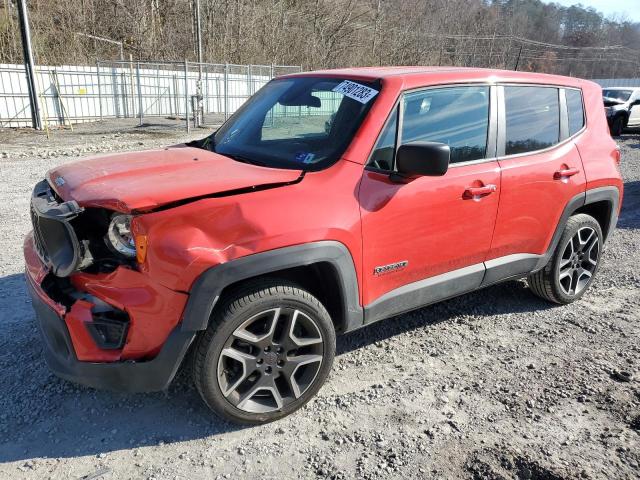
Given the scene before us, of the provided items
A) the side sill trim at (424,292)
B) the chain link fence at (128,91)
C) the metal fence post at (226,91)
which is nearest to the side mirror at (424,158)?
the side sill trim at (424,292)

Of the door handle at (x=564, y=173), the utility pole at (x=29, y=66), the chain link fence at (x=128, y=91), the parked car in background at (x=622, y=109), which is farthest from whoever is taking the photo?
the parked car in background at (x=622, y=109)

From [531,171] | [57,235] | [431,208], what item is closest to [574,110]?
[531,171]

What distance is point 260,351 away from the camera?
2.74m

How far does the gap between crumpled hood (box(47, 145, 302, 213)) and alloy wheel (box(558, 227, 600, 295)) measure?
265 cm

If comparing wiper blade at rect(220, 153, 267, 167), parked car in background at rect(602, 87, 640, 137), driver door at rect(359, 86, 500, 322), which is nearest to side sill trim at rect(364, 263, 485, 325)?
driver door at rect(359, 86, 500, 322)

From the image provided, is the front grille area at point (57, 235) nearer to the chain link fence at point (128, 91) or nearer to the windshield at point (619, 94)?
the chain link fence at point (128, 91)

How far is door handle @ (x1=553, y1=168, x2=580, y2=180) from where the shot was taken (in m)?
3.84

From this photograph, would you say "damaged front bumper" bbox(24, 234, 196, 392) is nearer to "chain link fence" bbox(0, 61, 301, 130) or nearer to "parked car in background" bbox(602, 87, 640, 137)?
"chain link fence" bbox(0, 61, 301, 130)

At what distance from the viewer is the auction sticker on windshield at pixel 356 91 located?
3.09 meters

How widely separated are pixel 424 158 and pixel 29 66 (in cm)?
1689

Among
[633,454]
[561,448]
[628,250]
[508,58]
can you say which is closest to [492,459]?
[561,448]

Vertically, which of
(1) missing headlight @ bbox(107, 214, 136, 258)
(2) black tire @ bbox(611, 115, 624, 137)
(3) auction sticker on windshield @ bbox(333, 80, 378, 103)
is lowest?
(2) black tire @ bbox(611, 115, 624, 137)

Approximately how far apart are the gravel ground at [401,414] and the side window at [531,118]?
4.66 feet

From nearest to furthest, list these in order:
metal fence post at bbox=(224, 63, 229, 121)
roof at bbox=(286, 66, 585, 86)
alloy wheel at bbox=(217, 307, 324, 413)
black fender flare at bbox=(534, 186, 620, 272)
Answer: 1. alloy wheel at bbox=(217, 307, 324, 413)
2. roof at bbox=(286, 66, 585, 86)
3. black fender flare at bbox=(534, 186, 620, 272)
4. metal fence post at bbox=(224, 63, 229, 121)
